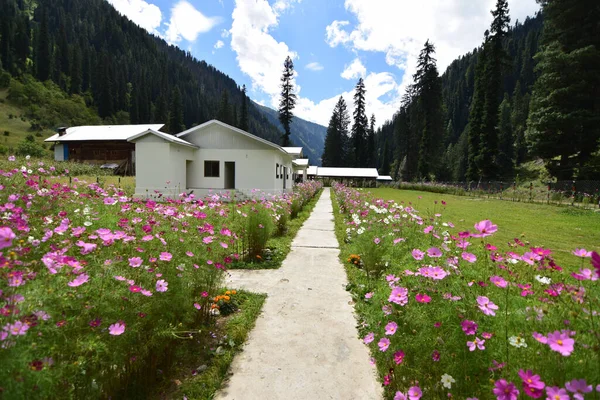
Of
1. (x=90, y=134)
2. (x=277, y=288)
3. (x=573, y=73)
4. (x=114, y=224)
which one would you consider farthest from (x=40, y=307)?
(x=90, y=134)

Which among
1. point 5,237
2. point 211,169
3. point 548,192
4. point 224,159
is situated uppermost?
point 224,159

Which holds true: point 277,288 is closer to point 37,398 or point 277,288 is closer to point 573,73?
point 37,398

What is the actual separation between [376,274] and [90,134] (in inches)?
1672

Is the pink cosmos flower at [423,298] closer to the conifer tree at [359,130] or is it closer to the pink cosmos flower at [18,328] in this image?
the pink cosmos flower at [18,328]

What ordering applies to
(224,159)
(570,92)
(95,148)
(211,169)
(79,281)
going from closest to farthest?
(79,281) < (224,159) < (211,169) < (570,92) < (95,148)

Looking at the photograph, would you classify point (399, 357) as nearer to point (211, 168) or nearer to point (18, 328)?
point (18, 328)

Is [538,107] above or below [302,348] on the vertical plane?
above

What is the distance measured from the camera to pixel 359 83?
56.8m

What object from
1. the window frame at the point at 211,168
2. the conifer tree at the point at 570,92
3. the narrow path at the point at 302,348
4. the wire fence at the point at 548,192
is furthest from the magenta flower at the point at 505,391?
the conifer tree at the point at 570,92

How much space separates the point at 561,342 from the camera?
1135 mm

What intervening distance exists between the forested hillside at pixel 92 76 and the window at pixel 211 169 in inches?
1530

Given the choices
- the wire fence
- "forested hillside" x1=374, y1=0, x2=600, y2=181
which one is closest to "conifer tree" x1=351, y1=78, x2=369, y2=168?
"forested hillside" x1=374, y1=0, x2=600, y2=181

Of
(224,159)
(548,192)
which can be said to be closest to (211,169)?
(224,159)

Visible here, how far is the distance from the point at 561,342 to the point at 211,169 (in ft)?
59.0
